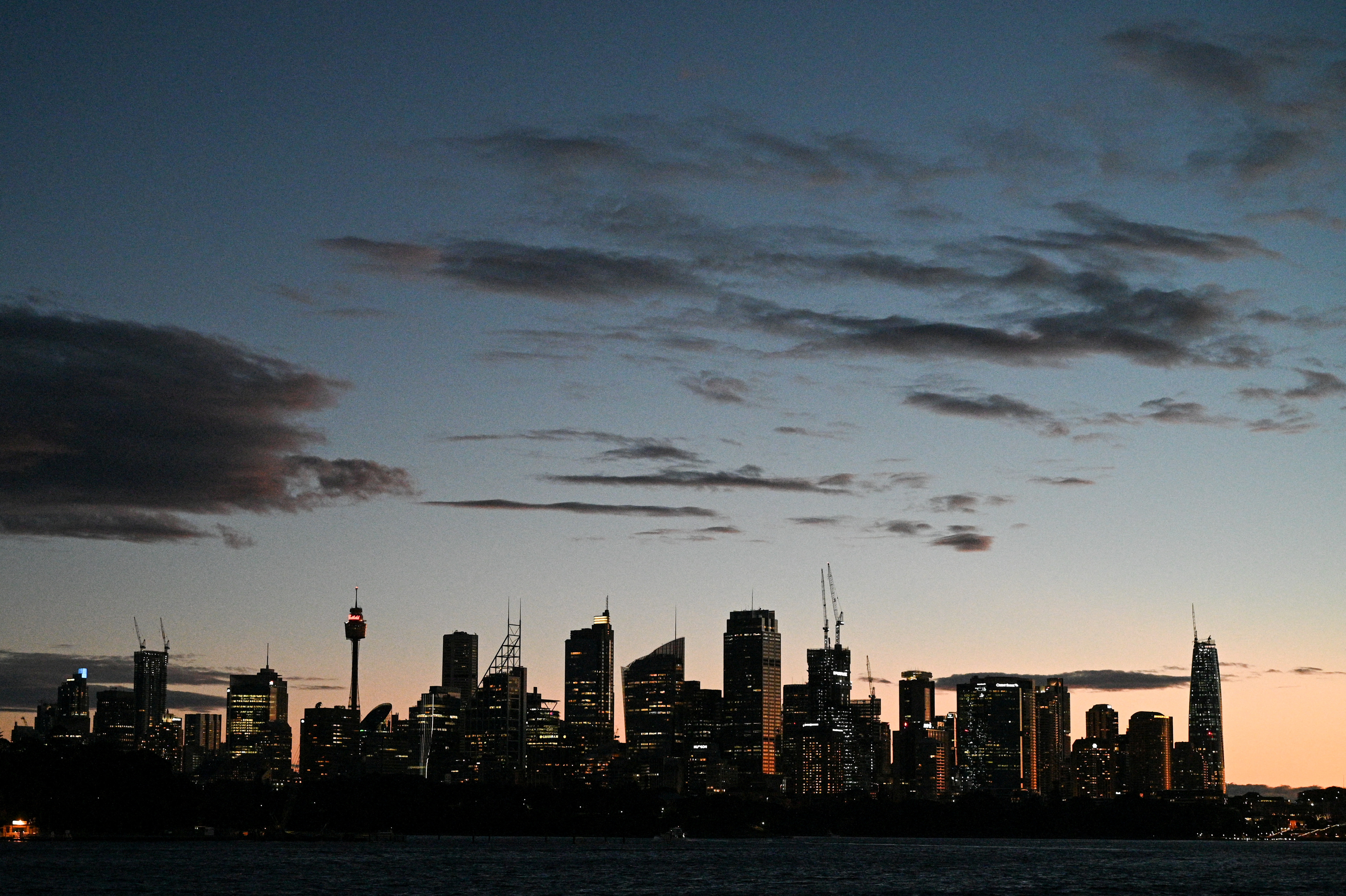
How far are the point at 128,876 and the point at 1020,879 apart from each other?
105 m

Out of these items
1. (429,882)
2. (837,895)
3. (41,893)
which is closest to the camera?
(41,893)

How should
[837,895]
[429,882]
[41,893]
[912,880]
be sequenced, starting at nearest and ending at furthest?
[41,893] < [837,895] < [429,882] < [912,880]

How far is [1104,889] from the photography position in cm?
17875

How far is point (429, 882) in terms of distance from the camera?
171 meters

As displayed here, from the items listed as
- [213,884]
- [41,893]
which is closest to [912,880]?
[213,884]

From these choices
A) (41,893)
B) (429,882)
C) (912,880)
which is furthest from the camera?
(912,880)

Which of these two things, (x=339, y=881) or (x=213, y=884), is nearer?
(x=213, y=884)

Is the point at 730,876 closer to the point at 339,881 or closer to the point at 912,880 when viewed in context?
the point at 912,880

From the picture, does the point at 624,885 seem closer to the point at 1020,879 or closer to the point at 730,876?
the point at 730,876

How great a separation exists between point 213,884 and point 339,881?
49.1 feet

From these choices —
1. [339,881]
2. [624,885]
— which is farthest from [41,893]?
[624,885]

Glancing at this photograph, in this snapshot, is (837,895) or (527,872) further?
(527,872)

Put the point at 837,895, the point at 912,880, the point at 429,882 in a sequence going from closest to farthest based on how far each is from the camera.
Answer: the point at 837,895
the point at 429,882
the point at 912,880

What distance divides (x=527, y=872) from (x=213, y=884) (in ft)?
154
